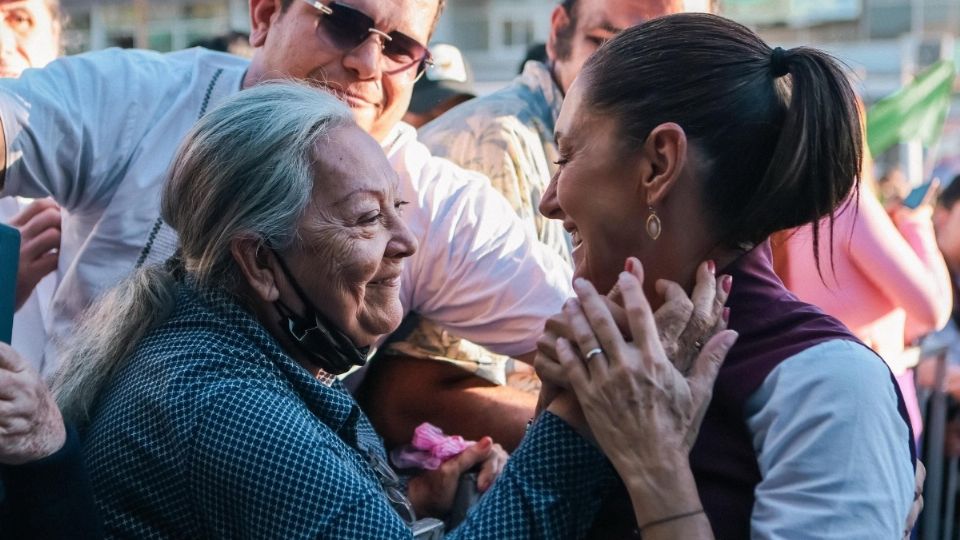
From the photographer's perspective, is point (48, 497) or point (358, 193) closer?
point (48, 497)

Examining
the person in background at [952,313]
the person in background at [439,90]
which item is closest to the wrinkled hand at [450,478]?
the person in background at [439,90]

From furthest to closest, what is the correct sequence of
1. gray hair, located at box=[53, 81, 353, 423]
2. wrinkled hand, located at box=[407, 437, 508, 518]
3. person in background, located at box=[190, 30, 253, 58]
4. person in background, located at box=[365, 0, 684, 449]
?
person in background, located at box=[190, 30, 253, 58]
person in background, located at box=[365, 0, 684, 449]
wrinkled hand, located at box=[407, 437, 508, 518]
gray hair, located at box=[53, 81, 353, 423]

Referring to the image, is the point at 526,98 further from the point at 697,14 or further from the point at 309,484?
the point at 309,484

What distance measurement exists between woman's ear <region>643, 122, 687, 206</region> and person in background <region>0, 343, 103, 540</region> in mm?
959

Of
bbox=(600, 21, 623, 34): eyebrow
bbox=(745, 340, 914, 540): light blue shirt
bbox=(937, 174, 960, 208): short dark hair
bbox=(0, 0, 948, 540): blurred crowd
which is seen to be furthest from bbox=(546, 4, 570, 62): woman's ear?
bbox=(937, 174, 960, 208): short dark hair

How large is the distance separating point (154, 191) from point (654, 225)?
1.25 metres

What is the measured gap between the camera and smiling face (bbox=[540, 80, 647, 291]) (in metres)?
2.00

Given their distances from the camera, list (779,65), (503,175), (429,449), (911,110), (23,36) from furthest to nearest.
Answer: (911,110) < (23,36) < (503,175) < (429,449) < (779,65)

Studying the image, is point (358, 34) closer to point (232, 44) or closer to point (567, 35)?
point (567, 35)

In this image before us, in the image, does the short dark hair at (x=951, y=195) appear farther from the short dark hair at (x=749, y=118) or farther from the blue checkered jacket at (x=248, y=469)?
the blue checkered jacket at (x=248, y=469)

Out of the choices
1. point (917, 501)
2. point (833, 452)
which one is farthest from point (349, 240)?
point (917, 501)

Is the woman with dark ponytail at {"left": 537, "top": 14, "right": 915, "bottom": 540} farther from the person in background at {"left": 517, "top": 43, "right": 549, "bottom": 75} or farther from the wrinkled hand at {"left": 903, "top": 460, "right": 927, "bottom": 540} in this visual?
the person in background at {"left": 517, "top": 43, "right": 549, "bottom": 75}

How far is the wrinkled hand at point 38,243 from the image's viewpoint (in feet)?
9.52

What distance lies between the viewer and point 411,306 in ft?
9.89
